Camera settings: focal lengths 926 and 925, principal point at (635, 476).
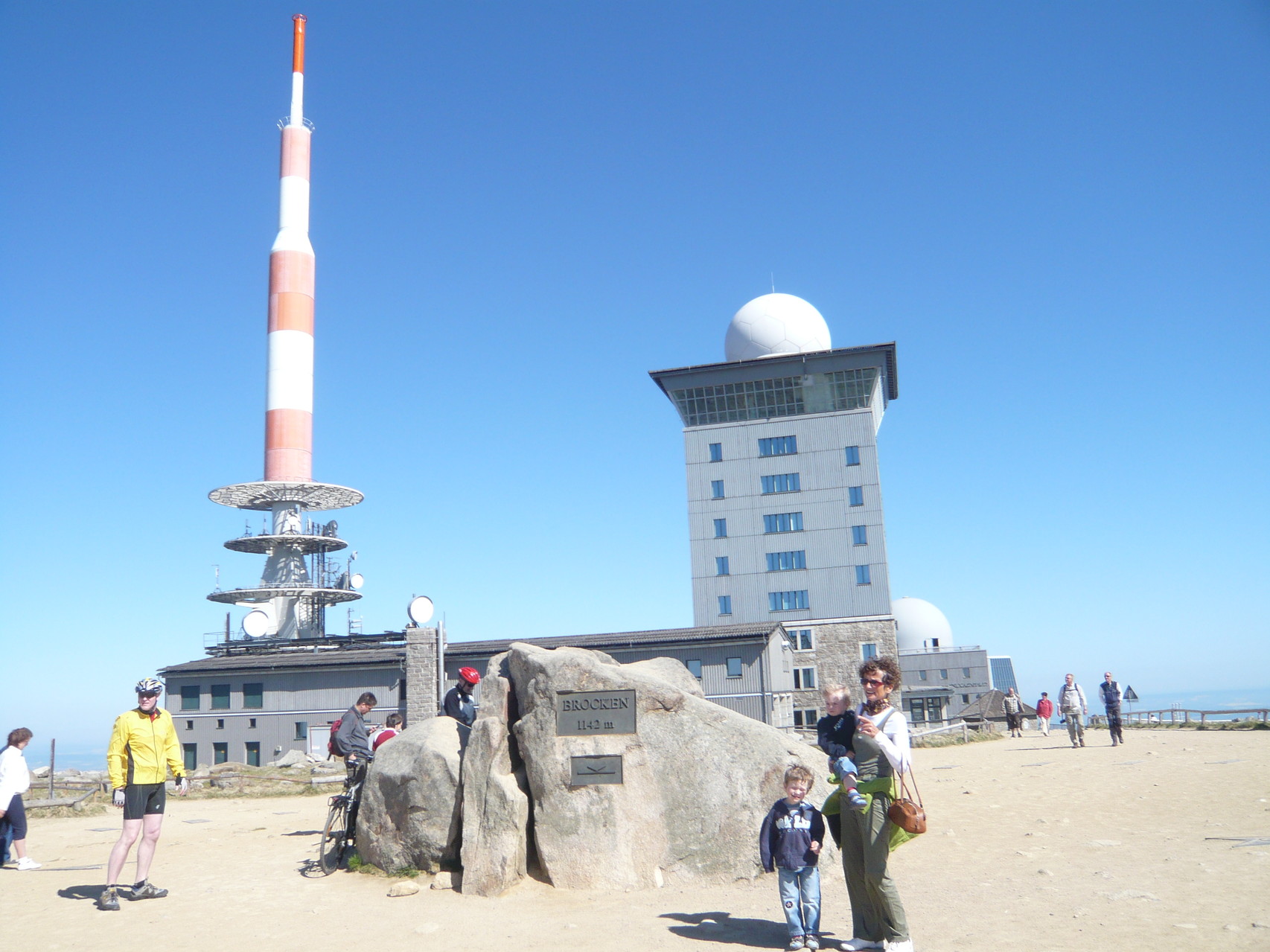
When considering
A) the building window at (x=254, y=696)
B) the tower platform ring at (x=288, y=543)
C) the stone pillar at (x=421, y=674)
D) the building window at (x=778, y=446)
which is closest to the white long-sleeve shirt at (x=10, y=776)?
the stone pillar at (x=421, y=674)

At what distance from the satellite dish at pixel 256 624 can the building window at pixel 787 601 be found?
26.3 metres

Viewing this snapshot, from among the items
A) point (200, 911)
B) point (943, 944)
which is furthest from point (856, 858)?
point (200, 911)

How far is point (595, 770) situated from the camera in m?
9.48

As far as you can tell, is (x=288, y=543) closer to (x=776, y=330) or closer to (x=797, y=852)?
(x=776, y=330)

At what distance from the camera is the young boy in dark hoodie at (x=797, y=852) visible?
7020 mm

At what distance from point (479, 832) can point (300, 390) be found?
42505 mm

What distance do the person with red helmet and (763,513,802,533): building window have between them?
135 ft

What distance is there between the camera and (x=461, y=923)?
818cm

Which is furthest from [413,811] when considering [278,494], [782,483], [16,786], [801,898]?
[782,483]

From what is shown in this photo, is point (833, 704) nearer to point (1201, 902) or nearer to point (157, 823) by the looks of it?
point (1201, 902)

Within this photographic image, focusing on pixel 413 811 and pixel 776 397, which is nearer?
pixel 413 811

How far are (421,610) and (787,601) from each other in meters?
22.0

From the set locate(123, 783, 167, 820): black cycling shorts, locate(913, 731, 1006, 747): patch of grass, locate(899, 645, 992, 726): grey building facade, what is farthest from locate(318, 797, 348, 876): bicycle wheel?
locate(899, 645, 992, 726): grey building facade

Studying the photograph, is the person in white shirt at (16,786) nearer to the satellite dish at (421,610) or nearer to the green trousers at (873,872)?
the green trousers at (873,872)
